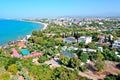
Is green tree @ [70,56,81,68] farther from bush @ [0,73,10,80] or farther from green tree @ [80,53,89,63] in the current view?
bush @ [0,73,10,80]

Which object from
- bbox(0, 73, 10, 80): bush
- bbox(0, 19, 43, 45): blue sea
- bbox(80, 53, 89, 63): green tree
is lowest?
bbox(0, 19, 43, 45): blue sea

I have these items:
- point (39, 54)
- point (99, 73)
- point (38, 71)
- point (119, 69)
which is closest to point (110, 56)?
point (119, 69)

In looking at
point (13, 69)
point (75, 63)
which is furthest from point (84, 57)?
point (13, 69)

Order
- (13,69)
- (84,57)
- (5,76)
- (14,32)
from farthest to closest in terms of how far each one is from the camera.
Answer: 1. (14,32)
2. (84,57)
3. (13,69)
4. (5,76)

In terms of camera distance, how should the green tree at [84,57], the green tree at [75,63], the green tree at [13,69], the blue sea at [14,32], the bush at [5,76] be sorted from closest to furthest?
the bush at [5,76], the green tree at [13,69], the green tree at [75,63], the green tree at [84,57], the blue sea at [14,32]

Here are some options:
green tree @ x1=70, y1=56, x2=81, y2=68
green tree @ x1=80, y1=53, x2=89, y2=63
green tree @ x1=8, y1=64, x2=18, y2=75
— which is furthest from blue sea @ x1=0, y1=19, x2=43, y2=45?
green tree @ x1=8, y1=64, x2=18, y2=75

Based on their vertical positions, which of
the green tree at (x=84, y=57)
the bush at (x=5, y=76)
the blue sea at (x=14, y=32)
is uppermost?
the bush at (x=5, y=76)

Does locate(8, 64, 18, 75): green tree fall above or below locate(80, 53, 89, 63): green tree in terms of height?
above

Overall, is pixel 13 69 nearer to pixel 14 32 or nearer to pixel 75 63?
pixel 75 63

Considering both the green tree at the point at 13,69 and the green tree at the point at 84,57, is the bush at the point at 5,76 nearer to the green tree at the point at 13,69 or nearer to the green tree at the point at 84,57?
the green tree at the point at 13,69

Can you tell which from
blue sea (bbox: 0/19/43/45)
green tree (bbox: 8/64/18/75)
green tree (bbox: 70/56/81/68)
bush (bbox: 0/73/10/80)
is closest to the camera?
bush (bbox: 0/73/10/80)

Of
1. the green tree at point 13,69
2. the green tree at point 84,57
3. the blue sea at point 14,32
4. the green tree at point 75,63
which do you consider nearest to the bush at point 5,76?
the green tree at point 13,69
